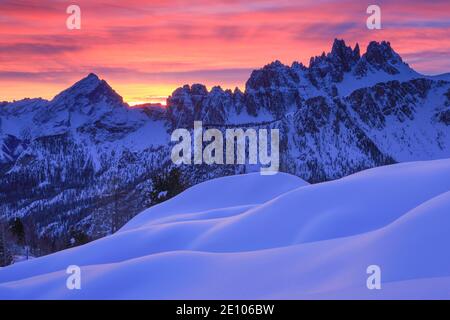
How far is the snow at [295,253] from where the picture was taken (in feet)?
23.7

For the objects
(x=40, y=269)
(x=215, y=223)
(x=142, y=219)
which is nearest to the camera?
(x=40, y=269)

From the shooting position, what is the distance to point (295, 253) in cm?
951

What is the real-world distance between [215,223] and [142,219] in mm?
8572

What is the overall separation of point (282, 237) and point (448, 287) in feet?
20.4

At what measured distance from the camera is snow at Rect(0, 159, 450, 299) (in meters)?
7.22

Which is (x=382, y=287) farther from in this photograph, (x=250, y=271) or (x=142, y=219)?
(x=142, y=219)

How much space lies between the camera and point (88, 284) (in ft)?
30.6

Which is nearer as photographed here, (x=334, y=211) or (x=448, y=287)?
(x=448, y=287)

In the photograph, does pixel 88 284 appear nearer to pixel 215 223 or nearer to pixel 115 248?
pixel 115 248

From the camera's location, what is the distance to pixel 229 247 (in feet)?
40.3

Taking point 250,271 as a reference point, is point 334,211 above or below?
above
